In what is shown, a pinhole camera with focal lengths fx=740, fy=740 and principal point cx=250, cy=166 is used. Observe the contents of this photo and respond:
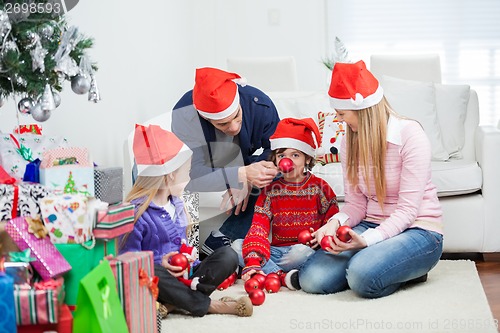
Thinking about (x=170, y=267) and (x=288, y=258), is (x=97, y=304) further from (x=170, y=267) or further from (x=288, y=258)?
(x=288, y=258)

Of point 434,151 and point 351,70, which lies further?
point 434,151

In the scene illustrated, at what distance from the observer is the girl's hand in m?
2.28

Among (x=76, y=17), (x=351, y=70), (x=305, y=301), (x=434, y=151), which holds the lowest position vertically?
(x=305, y=301)

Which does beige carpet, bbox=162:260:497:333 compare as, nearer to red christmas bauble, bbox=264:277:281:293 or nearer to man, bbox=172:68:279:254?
red christmas bauble, bbox=264:277:281:293

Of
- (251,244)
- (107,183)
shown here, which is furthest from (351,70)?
(107,183)

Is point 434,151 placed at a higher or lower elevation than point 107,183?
lower

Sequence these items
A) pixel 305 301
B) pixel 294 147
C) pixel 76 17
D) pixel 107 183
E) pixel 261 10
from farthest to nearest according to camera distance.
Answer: pixel 261 10
pixel 76 17
pixel 294 147
pixel 305 301
pixel 107 183

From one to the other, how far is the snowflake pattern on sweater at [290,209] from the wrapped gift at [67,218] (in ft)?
3.65

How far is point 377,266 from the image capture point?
8.07 ft

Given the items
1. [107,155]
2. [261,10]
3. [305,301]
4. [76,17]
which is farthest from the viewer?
[261,10]

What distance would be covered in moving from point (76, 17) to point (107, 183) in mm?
1187

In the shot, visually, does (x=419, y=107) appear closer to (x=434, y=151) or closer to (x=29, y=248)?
(x=434, y=151)

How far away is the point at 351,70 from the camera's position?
260 cm

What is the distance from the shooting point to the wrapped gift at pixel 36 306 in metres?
1.58
